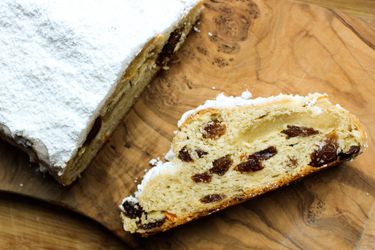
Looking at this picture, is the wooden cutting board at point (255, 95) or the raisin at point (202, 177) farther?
the wooden cutting board at point (255, 95)

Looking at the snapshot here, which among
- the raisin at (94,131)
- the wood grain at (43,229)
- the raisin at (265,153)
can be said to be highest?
the raisin at (265,153)

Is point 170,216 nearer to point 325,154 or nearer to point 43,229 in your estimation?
point 43,229

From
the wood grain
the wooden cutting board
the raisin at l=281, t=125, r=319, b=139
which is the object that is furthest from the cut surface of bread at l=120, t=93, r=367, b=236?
the wood grain

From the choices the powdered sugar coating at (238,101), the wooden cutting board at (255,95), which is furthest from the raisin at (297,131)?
the wooden cutting board at (255,95)

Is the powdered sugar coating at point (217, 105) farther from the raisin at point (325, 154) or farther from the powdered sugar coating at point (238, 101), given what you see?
the raisin at point (325, 154)

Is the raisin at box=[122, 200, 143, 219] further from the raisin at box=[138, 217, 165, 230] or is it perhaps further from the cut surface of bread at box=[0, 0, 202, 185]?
the cut surface of bread at box=[0, 0, 202, 185]

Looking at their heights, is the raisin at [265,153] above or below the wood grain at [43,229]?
above
